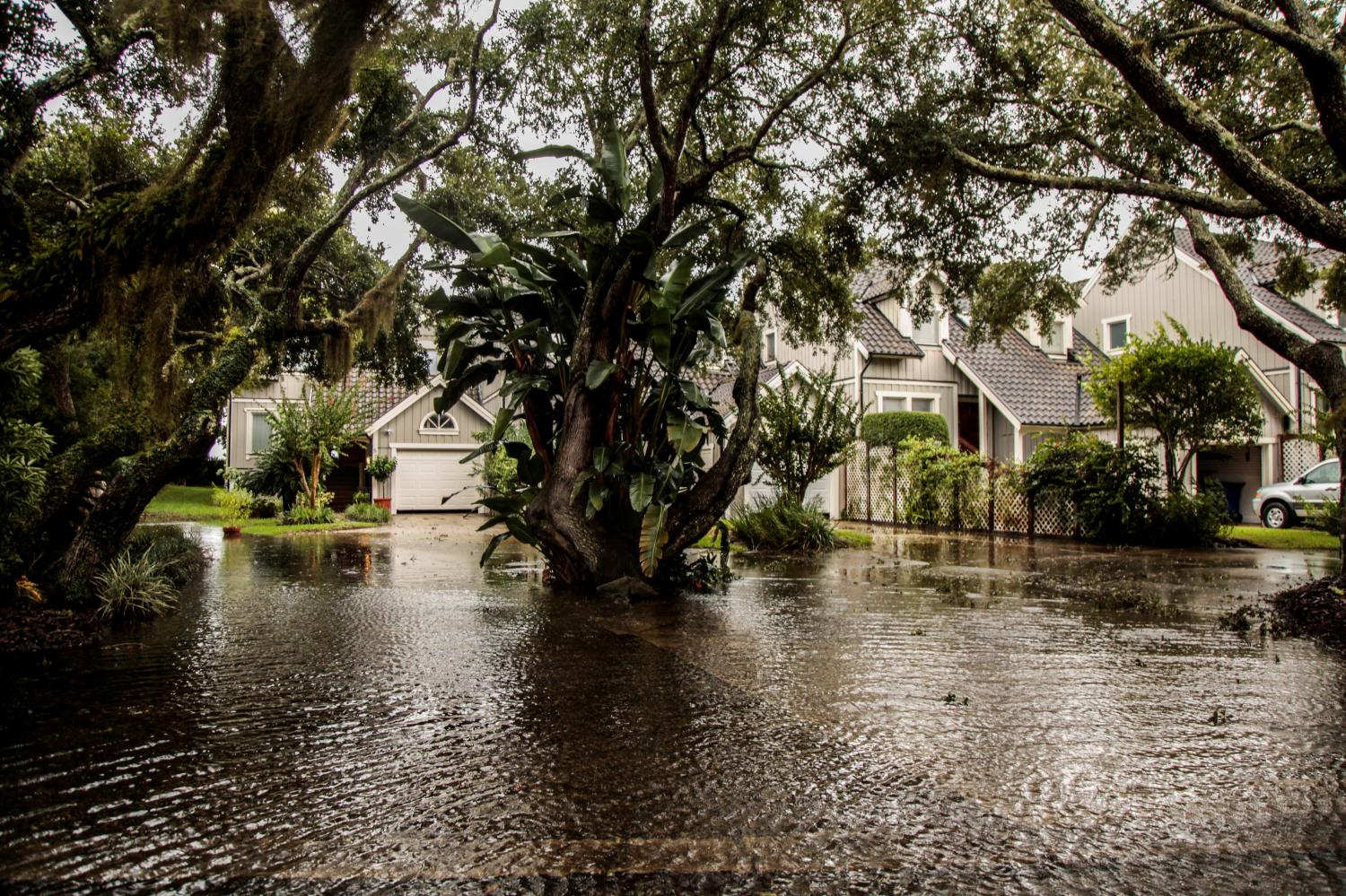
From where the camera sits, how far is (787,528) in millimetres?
14484

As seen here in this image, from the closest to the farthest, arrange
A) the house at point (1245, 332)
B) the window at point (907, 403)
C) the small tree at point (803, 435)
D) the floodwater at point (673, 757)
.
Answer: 1. the floodwater at point (673, 757)
2. the small tree at point (803, 435)
3. the house at point (1245, 332)
4. the window at point (907, 403)

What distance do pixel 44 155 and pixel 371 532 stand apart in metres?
9.14

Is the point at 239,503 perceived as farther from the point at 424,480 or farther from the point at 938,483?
the point at 938,483

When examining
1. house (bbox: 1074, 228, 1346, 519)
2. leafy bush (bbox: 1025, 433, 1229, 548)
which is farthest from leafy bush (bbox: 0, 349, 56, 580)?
house (bbox: 1074, 228, 1346, 519)

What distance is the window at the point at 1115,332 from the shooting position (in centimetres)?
2702

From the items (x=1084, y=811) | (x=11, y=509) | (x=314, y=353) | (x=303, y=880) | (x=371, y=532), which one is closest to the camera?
(x=303, y=880)

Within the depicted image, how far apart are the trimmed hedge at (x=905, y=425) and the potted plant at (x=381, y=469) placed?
15091mm

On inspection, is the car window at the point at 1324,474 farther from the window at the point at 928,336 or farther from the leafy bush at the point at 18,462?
the leafy bush at the point at 18,462

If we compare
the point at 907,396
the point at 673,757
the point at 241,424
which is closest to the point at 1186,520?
the point at 907,396

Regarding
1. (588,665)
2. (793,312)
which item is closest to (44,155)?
(793,312)

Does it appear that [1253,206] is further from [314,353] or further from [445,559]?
[314,353]

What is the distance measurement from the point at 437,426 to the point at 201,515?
7442 millimetres

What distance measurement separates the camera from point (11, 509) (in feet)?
20.6

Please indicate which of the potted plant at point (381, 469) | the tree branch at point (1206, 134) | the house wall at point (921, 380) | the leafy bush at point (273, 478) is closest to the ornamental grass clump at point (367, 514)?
the leafy bush at point (273, 478)
